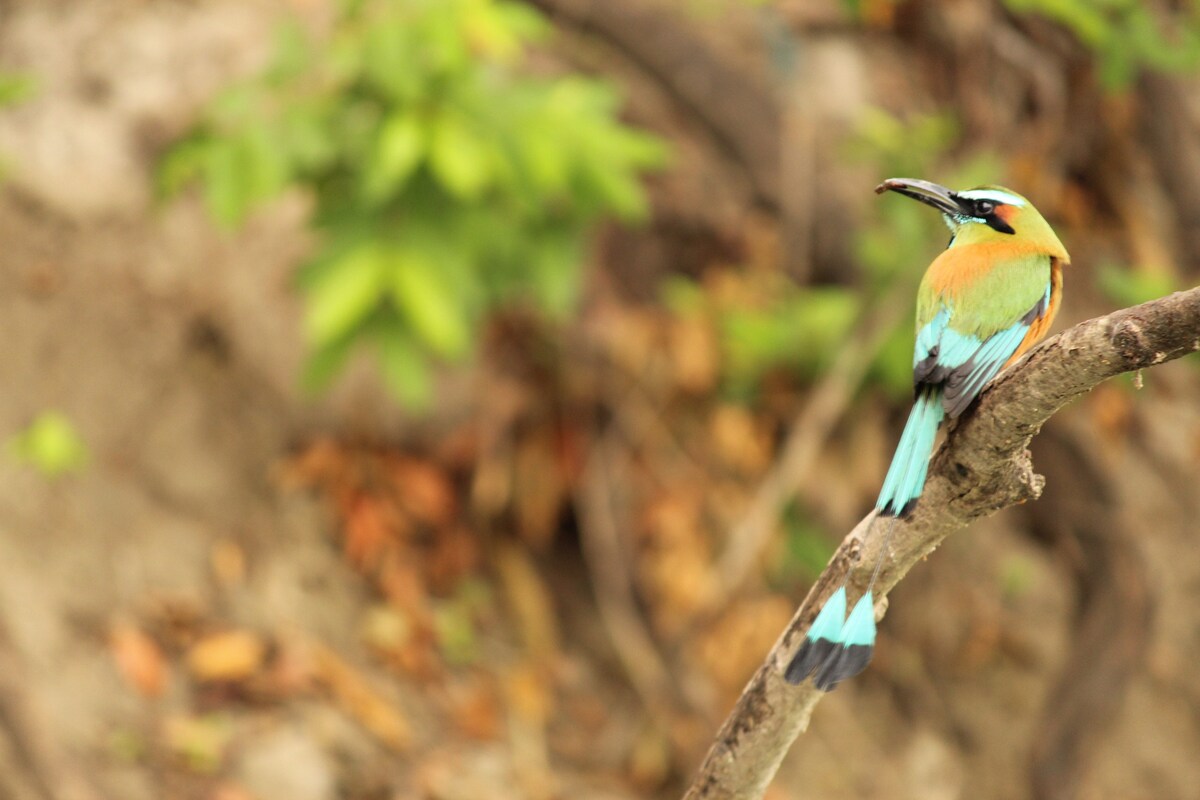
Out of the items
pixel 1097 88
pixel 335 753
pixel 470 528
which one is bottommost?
pixel 335 753

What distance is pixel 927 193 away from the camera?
1946 millimetres

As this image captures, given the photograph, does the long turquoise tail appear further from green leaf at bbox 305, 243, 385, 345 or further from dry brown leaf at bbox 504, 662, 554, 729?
dry brown leaf at bbox 504, 662, 554, 729

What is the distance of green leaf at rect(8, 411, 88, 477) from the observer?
14.0 ft

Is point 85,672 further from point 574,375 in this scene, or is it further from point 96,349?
point 574,375

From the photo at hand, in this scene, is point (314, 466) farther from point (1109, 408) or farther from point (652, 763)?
point (1109, 408)

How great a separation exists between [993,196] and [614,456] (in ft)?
10.5

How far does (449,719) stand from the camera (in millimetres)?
4648

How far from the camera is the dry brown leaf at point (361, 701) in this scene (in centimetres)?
435

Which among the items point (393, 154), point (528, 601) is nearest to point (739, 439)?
point (528, 601)

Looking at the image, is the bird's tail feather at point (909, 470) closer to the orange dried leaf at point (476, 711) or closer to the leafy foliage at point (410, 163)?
the leafy foliage at point (410, 163)

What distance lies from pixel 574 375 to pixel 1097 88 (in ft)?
7.79

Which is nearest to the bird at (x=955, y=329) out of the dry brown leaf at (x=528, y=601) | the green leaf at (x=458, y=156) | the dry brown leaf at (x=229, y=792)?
the green leaf at (x=458, y=156)

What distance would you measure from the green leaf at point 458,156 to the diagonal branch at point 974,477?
218 centimetres

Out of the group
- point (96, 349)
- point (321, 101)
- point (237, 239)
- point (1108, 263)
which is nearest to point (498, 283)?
point (321, 101)
